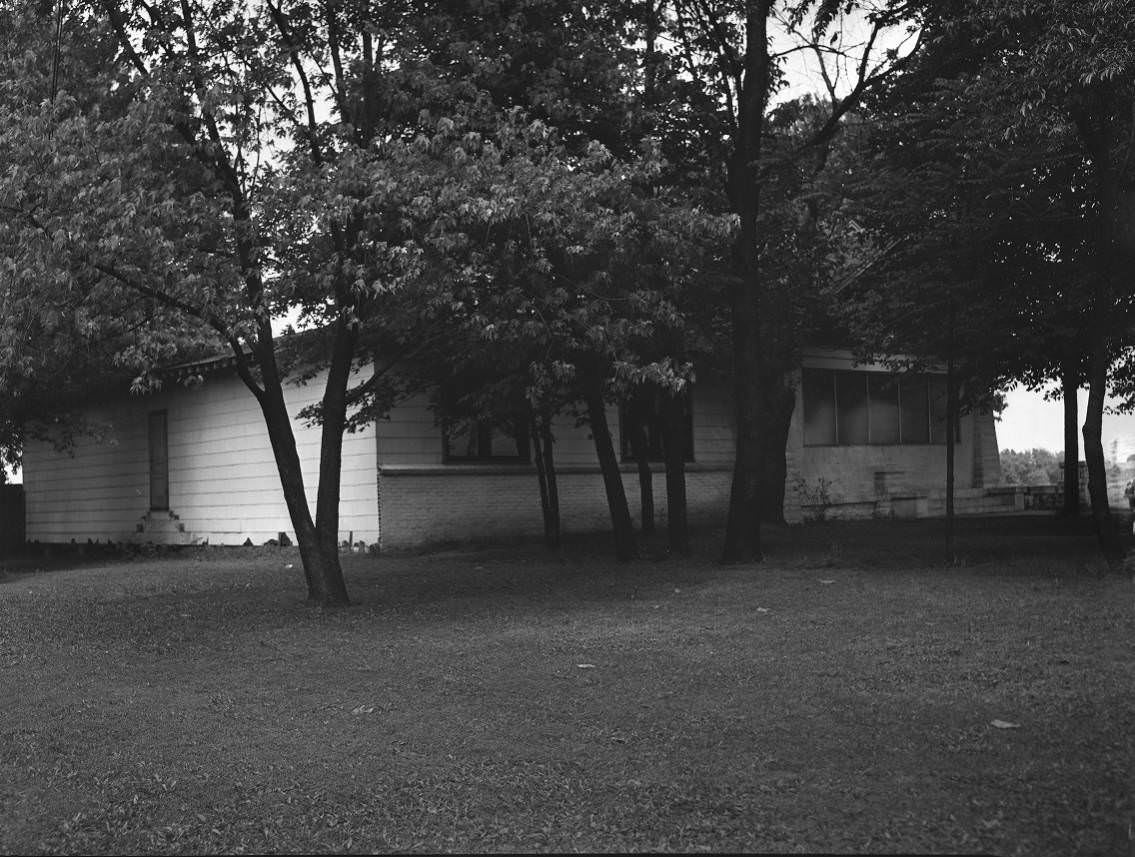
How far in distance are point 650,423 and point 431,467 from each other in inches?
149

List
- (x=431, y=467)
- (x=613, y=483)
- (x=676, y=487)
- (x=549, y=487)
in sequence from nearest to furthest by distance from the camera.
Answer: (x=613, y=483), (x=676, y=487), (x=549, y=487), (x=431, y=467)

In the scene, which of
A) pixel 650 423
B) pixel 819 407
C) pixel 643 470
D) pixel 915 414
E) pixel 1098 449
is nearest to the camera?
pixel 1098 449

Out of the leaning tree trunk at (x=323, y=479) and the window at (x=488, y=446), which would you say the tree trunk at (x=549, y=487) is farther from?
the leaning tree trunk at (x=323, y=479)

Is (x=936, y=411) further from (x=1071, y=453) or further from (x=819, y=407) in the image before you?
(x=1071, y=453)

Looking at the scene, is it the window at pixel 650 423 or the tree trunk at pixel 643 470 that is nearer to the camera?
the window at pixel 650 423

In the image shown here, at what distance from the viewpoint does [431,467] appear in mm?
20609

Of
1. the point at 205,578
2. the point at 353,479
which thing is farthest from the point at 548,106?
the point at 353,479

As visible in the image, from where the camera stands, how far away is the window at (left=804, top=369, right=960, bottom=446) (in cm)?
2692

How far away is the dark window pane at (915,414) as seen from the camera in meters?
28.6

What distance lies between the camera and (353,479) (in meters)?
20.6

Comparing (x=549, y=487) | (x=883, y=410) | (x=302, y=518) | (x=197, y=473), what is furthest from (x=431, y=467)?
(x=883, y=410)

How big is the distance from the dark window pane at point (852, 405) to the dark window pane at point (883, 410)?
0.84 feet

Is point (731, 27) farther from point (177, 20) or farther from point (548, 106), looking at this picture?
point (177, 20)

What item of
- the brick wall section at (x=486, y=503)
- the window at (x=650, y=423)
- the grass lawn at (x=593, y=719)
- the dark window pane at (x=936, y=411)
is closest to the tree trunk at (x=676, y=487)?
the window at (x=650, y=423)
